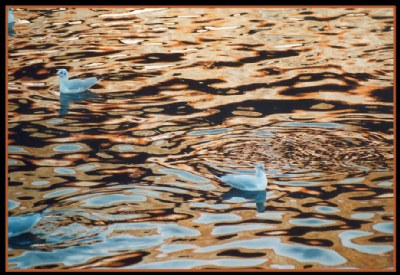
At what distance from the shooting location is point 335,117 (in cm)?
679

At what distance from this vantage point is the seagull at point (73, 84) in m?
7.36

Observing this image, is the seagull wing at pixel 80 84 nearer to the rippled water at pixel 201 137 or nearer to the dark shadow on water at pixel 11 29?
the rippled water at pixel 201 137

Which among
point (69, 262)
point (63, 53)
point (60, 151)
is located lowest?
point (69, 262)

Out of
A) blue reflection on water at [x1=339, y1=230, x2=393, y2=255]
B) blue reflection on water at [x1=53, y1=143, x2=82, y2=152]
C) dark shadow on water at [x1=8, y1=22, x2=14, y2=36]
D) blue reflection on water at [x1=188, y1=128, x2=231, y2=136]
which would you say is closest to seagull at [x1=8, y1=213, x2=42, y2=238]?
blue reflection on water at [x1=53, y1=143, x2=82, y2=152]

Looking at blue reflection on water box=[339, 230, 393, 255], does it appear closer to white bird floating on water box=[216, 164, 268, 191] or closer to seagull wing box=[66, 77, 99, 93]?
white bird floating on water box=[216, 164, 268, 191]

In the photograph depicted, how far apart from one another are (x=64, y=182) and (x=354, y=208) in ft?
6.38

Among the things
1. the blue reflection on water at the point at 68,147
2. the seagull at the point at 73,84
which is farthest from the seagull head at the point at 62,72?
the blue reflection on water at the point at 68,147

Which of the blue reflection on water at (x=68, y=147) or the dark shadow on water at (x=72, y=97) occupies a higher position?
the dark shadow on water at (x=72, y=97)

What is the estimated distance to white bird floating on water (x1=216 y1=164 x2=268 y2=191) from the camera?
6.31 m

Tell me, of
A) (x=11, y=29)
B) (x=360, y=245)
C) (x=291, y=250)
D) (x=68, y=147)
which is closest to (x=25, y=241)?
(x=68, y=147)

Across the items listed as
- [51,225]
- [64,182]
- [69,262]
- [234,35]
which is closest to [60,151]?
[64,182]

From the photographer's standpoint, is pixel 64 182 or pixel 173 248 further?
pixel 64 182

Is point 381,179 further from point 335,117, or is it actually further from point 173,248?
point 173,248

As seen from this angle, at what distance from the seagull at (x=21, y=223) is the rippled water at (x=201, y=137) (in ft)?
0.15
